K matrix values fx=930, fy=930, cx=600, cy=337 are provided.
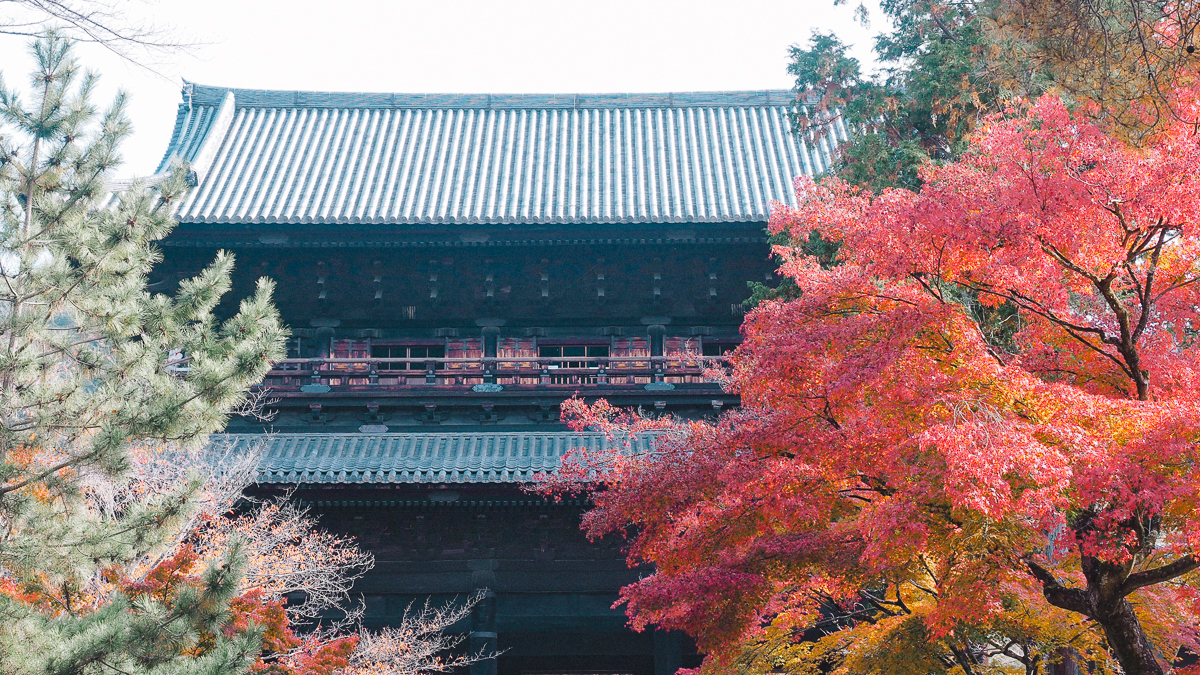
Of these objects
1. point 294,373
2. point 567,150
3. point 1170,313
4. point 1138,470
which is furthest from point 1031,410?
point 567,150


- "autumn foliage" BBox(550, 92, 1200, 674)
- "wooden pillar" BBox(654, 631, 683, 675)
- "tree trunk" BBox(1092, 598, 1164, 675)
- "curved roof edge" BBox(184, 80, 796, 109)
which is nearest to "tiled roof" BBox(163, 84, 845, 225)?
"curved roof edge" BBox(184, 80, 796, 109)

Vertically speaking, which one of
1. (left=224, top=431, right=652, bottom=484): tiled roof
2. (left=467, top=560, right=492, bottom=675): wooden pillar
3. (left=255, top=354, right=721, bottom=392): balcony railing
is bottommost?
Answer: (left=467, top=560, right=492, bottom=675): wooden pillar

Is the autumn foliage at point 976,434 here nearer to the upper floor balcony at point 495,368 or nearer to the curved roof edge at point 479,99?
the upper floor balcony at point 495,368

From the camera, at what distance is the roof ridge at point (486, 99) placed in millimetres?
17359

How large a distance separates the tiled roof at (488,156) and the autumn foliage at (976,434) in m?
5.63

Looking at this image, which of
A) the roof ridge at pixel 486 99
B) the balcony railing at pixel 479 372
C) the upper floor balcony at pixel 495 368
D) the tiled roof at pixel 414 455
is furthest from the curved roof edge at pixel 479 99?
the tiled roof at pixel 414 455

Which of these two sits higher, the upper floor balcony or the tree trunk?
the upper floor balcony

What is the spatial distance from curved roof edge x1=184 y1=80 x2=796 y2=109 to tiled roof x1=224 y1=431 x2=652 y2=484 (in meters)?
7.79

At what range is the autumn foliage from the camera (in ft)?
17.8

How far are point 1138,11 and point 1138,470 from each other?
9.97 feet

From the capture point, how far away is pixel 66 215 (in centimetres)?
645

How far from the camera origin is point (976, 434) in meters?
5.26

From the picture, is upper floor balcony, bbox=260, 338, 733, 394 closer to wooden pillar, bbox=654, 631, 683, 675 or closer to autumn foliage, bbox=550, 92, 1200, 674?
wooden pillar, bbox=654, 631, 683, 675

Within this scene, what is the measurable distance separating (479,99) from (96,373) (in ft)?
39.8
